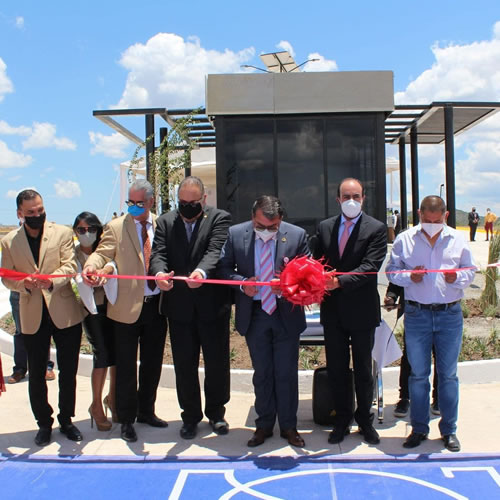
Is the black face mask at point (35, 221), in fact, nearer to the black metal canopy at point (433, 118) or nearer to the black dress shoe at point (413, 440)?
the black dress shoe at point (413, 440)

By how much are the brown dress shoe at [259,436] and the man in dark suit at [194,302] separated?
38 centimetres

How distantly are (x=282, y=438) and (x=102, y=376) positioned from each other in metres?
1.74

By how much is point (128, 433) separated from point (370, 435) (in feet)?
6.86

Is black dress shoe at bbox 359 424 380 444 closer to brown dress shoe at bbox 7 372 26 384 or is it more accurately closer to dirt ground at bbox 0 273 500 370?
dirt ground at bbox 0 273 500 370

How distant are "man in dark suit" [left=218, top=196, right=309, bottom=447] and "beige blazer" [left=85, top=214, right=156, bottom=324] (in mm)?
758

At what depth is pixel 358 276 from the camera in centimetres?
441

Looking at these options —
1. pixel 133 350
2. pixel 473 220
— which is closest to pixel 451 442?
pixel 133 350

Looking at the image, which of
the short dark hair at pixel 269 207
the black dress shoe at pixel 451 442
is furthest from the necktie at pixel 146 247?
the black dress shoe at pixel 451 442

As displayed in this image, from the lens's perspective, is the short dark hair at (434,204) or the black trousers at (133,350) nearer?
the short dark hair at (434,204)

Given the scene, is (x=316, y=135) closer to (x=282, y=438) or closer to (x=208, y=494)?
(x=282, y=438)

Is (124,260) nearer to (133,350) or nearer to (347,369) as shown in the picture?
(133,350)

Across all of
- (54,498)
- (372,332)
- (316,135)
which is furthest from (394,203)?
(54,498)

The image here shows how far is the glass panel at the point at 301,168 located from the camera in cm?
1085

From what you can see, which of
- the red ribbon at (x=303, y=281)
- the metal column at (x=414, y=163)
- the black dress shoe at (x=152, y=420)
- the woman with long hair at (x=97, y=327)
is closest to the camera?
the red ribbon at (x=303, y=281)
